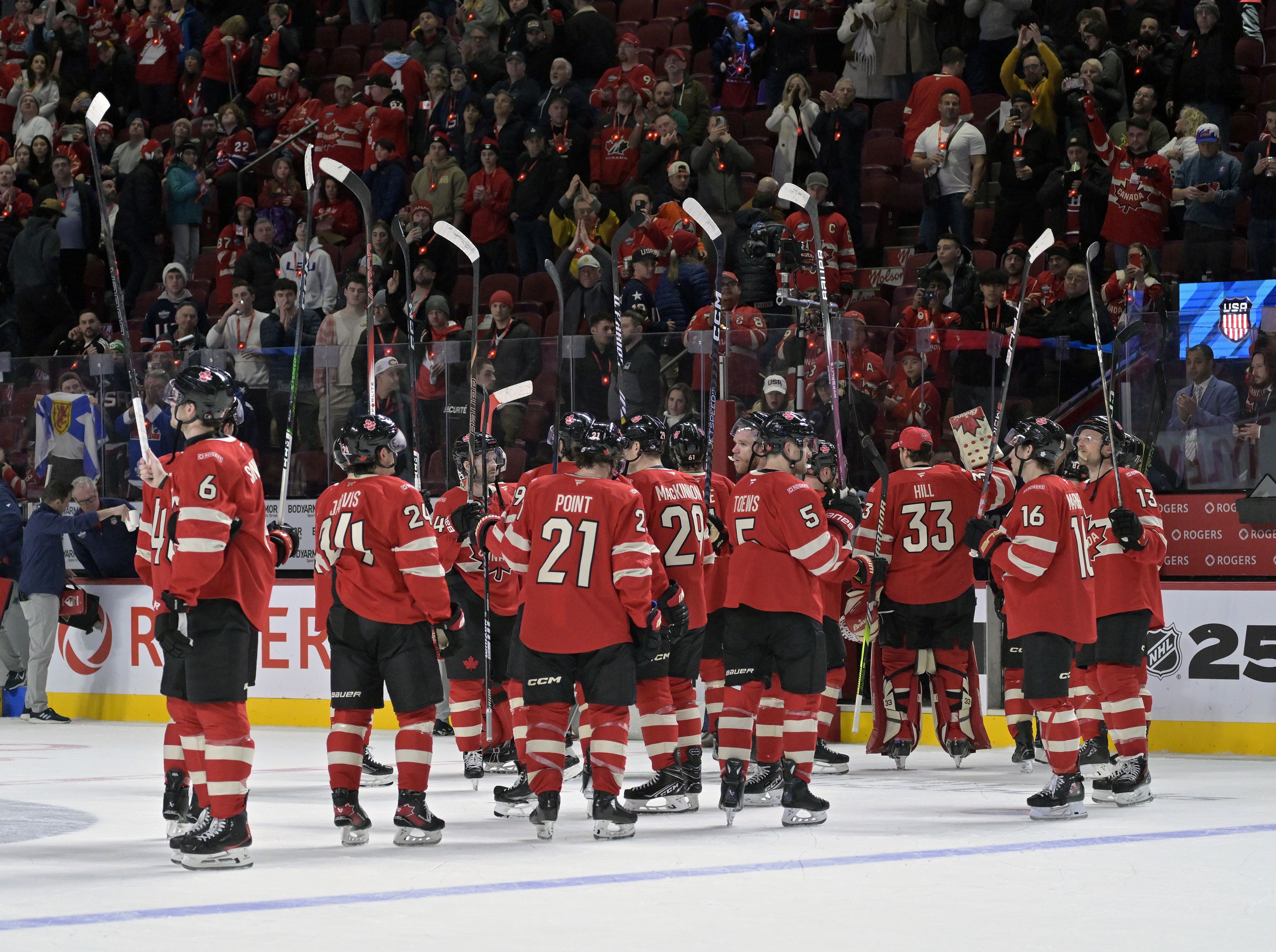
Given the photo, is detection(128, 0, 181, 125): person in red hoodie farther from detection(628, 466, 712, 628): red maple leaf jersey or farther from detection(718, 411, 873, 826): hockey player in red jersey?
detection(718, 411, 873, 826): hockey player in red jersey

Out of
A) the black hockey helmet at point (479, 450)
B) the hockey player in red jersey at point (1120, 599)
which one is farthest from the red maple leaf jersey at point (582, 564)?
the hockey player in red jersey at point (1120, 599)

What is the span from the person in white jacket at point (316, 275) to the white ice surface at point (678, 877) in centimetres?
621

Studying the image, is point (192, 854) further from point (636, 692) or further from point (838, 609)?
point (838, 609)

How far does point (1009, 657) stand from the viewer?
31.8 feet

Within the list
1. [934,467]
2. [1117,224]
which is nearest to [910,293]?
[1117,224]

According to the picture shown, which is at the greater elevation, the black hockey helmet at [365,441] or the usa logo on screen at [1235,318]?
the usa logo on screen at [1235,318]

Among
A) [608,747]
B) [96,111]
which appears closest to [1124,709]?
[608,747]

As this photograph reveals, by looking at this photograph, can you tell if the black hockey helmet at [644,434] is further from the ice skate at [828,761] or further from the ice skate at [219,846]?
the ice skate at [219,846]

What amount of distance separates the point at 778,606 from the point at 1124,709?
1.77m

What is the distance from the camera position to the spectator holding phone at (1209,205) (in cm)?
1166

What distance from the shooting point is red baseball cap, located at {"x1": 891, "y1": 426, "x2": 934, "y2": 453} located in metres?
9.54

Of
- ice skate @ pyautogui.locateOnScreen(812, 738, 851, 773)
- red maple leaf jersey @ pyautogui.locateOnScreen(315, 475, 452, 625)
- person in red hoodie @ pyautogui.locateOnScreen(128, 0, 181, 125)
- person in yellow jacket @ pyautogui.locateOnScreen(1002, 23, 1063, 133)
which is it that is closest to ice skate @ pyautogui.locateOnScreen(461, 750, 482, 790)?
ice skate @ pyautogui.locateOnScreen(812, 738, 851, 773)

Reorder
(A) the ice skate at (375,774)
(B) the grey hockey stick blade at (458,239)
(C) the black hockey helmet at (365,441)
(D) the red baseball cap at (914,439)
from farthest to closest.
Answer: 1. (D) the red baseball cap at (914,439)
2. (A) the ice skate at (375,774)
3. (B) the grey hockey stick blade at (458,239)
4. (C) the black hockey helmet at (365,441)

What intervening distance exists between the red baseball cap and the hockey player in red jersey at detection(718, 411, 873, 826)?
7.16ft
